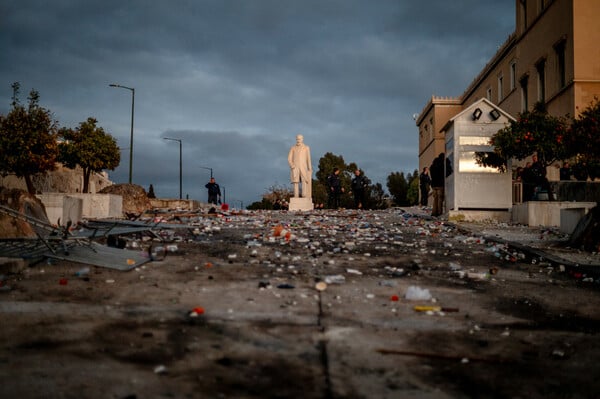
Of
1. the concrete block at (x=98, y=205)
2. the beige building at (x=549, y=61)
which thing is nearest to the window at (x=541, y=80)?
the beige building at (x=549, y=61)

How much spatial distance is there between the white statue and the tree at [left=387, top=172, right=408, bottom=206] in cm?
3198

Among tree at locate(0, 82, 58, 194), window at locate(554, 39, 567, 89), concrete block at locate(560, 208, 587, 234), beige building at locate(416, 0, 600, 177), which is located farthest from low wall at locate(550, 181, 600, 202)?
tree at locate(0, 82, 58, 194)

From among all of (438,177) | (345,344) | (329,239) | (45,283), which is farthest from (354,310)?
(438,177)

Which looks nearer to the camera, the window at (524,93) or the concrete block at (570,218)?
the concrete block at (570,218)

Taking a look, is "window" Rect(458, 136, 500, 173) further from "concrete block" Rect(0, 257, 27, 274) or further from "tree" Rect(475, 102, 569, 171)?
"concrete block" Rect(0, 257, 27, 274)

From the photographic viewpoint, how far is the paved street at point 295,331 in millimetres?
2537

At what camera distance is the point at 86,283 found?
15.6 ft

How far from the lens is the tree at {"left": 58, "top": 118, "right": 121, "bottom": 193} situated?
3136cm

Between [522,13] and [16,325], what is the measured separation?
113 feet

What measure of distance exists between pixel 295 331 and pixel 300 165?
64.1ft

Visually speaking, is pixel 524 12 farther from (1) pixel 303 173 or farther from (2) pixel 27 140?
(2) pixel 27 140

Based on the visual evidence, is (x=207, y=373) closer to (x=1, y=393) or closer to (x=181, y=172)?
(x=1, y=393)

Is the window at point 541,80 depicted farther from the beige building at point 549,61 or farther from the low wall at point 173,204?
the low wall at point 173,204

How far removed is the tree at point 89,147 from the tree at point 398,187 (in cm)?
3155
